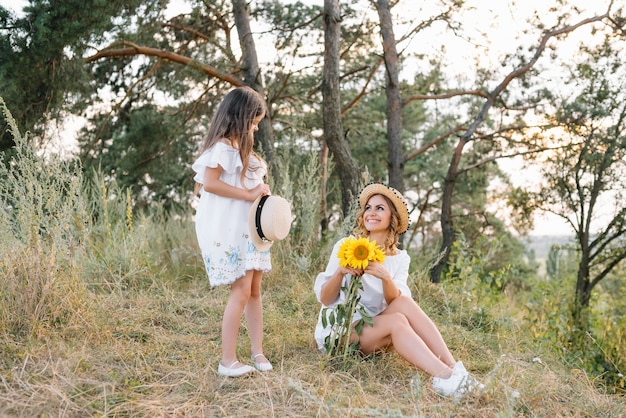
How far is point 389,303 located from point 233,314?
2.83 ft

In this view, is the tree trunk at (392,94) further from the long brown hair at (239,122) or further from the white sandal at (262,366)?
the white sandal at (262,366)

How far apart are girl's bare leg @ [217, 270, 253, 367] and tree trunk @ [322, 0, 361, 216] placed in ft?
14.5

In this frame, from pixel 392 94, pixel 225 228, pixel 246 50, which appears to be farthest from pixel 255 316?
pixel 392 94

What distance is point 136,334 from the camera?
392 centimetres

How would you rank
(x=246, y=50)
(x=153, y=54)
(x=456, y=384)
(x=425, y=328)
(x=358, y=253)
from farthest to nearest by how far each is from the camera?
(x=246, y=50), (x=153, y=54), (x=425, y=328), (x=358, y=253), (x=456, y=384)

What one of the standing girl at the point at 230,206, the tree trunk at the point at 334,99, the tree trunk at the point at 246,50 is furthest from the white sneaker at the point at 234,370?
the tree trunk at the point at 246,50

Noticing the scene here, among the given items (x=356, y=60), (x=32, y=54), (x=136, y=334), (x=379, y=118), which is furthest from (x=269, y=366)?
(x=379, y=118)

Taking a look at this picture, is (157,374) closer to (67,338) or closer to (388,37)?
(67,338)

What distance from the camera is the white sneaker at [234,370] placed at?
313 centimetres

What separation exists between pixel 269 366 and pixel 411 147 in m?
15.2

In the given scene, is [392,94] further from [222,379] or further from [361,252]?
[222,379]

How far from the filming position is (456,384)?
9.83ft

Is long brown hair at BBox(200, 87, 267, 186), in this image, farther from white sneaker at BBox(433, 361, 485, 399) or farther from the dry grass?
white sneaker at BBox(433, 361, 485, 399)

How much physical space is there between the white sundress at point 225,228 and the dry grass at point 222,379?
1.78 feet
